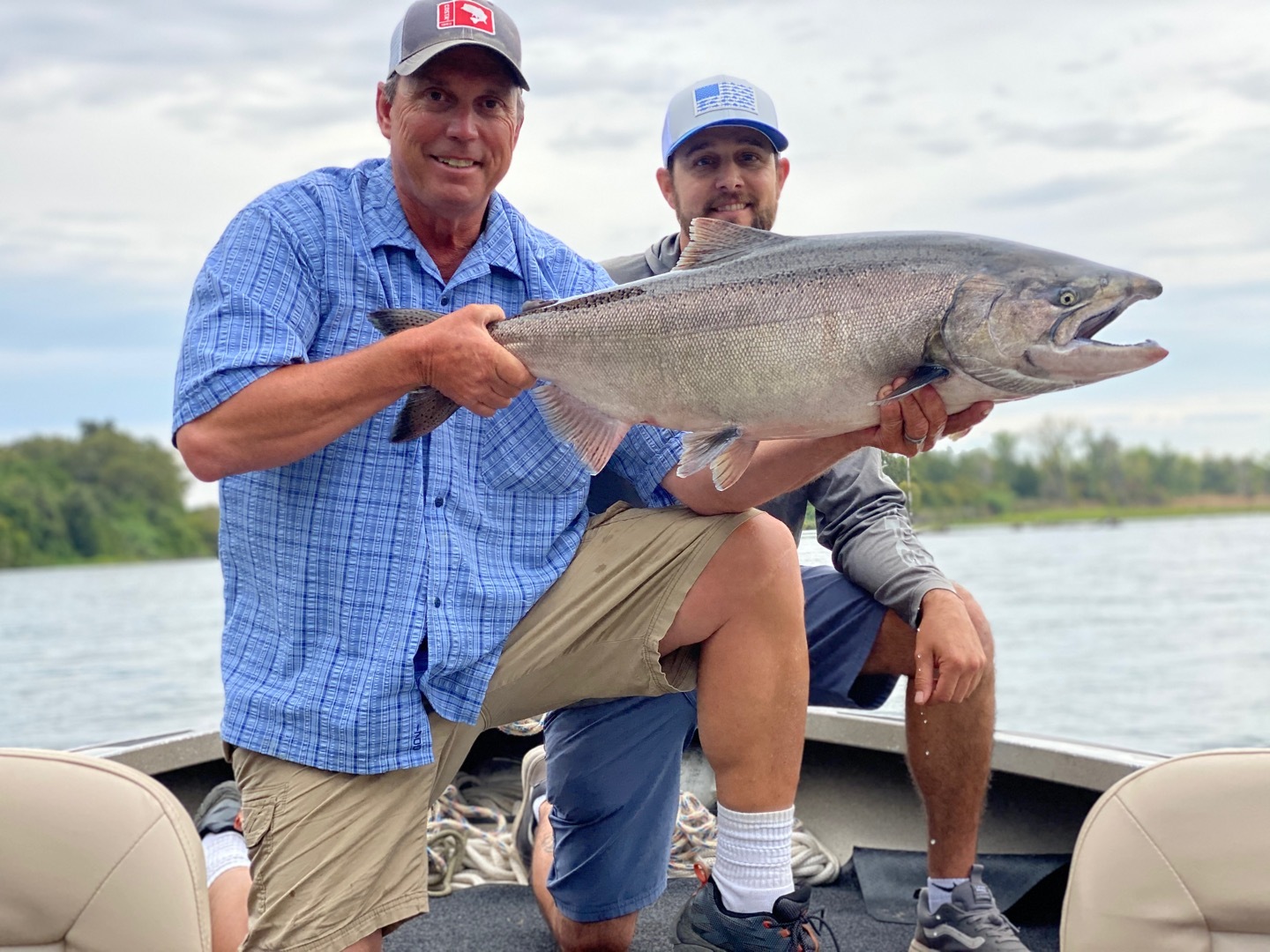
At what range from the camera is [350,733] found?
3102 mm

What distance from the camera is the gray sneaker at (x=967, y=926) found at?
371cm

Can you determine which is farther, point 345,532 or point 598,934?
point 598,934

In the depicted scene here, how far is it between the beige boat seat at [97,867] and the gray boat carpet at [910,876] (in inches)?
105

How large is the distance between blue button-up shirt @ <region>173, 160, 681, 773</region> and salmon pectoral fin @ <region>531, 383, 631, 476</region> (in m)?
0.24

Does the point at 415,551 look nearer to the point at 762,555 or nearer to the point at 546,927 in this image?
the point at 762,555

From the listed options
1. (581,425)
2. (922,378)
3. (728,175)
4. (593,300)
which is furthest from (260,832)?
(728,175)

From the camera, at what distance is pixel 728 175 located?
187 inches

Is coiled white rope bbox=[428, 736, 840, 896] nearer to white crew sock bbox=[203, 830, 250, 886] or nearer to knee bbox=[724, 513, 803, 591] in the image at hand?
white crew sock bbox=[203, 830, 250, 886]

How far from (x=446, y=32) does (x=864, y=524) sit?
2028mm

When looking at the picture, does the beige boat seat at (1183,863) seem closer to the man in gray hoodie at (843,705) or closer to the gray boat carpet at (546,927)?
the man in gray hoodie at (843,705)

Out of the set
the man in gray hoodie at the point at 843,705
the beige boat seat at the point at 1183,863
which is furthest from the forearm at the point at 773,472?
the beige boat seat at the point at 1183,863

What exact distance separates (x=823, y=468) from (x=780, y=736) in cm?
72

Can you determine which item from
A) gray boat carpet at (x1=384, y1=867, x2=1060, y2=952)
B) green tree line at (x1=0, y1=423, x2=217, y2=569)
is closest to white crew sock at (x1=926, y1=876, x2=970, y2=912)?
gray boat carpet at (x1=384, y1=867, x2=1060, y2=952)

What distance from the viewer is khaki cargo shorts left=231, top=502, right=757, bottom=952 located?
308 centimetres
